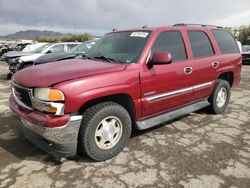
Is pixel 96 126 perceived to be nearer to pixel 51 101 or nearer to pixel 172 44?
pixel 51 101

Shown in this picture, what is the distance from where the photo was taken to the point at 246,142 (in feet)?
13.5

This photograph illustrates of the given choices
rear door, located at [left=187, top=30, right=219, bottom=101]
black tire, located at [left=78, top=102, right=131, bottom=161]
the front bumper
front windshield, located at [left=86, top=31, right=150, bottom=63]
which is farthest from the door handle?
the front bumper

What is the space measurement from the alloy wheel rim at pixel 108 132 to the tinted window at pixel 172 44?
1.27m

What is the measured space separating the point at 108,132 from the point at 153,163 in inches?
28.5

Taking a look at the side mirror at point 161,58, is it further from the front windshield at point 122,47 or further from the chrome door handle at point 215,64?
the chrome door handle at point 215,64

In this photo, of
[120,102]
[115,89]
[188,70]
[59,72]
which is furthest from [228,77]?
[59,72]

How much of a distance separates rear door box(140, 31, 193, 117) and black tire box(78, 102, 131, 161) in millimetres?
433

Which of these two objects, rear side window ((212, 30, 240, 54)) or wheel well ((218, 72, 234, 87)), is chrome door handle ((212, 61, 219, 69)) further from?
wheel well ((218, 72, 234, 87))

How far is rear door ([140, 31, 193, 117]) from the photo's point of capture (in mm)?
3777

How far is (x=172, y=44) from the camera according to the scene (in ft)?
14.0

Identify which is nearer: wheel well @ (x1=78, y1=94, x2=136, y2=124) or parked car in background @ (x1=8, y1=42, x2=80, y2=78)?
wheel well @ (x1=78, y1=94, x2=136, y2=124)

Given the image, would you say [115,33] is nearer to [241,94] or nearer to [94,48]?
[94,48]

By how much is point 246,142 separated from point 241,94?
3.77 m

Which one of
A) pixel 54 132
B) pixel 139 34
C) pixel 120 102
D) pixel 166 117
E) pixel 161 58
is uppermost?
pixel 139 34
